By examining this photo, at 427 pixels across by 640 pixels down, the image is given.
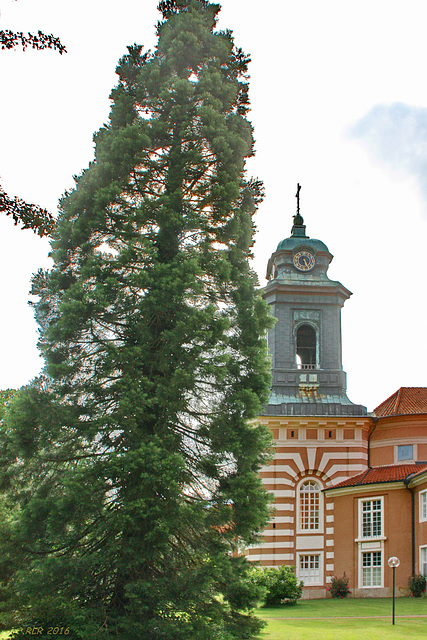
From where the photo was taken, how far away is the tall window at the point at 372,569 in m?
31.7

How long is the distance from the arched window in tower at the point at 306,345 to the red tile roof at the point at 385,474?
25.9ft

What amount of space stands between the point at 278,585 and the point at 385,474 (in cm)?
873

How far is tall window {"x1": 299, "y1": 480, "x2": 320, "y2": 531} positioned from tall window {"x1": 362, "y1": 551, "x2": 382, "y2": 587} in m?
3.32

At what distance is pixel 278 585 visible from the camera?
28.5 meters

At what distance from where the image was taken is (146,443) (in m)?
15.9

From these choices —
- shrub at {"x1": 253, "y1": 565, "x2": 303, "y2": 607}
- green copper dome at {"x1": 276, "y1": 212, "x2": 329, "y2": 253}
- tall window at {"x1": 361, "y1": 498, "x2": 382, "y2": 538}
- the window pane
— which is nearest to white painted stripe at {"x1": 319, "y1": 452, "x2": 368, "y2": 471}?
the window pane

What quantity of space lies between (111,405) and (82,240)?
4925mm

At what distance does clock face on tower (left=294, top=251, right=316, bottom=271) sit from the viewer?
4078 centimetres

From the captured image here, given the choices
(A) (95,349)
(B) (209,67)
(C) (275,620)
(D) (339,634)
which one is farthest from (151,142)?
(C) (275,620)

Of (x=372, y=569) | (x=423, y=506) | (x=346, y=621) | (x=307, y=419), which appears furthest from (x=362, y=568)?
(x=346, y=621)

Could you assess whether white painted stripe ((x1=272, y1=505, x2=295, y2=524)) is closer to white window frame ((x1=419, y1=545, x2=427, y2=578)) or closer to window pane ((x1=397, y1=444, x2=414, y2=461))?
window pane ((x1=397, y1=444, x2=414, y2=461))

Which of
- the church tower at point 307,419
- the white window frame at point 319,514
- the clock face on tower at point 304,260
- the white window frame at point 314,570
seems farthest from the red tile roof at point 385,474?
the clock face on tower at point 304,260

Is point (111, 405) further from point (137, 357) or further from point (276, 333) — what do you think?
point (276, 333)

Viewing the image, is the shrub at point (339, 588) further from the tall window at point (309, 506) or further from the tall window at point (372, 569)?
the tall window at point (309, 506)
